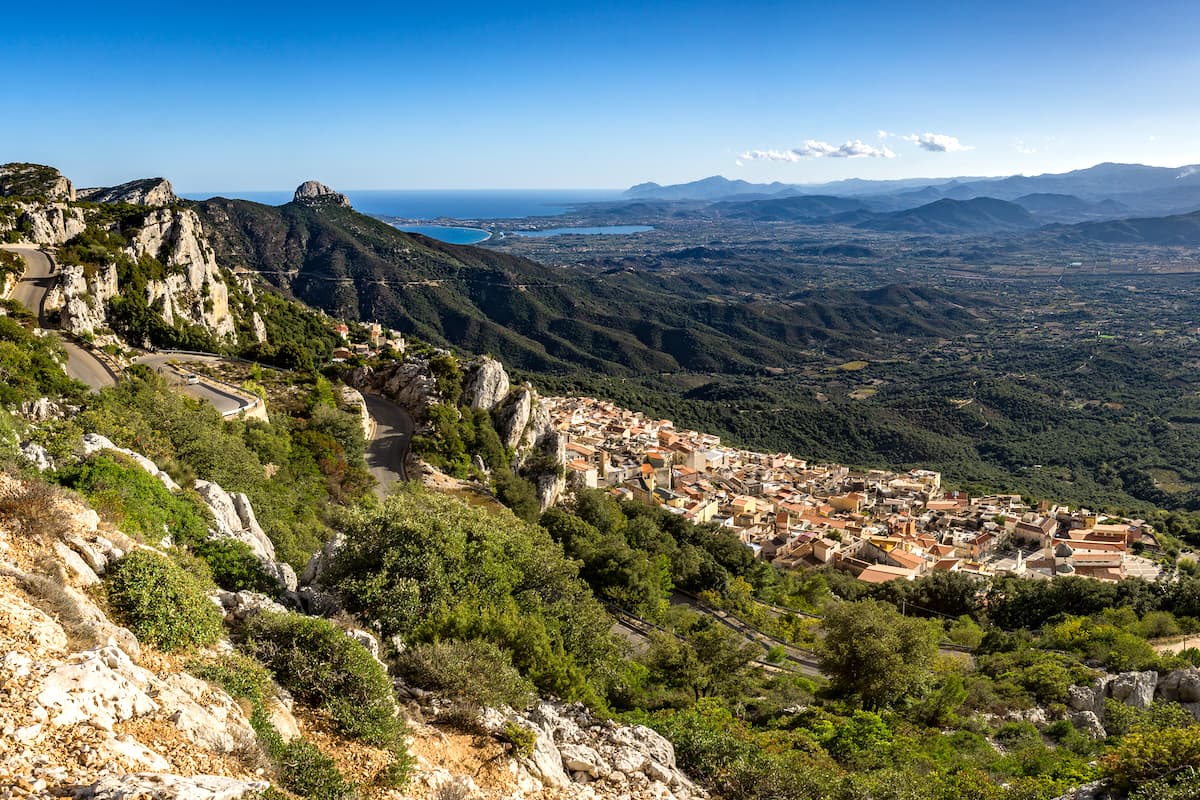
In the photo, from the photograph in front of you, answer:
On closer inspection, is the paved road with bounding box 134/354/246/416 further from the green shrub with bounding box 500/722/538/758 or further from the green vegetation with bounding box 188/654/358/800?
the green shrub with bounding box 500/722/538/758

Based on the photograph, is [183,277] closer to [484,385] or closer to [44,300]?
[44,300]

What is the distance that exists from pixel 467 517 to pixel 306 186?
174341 millimetres

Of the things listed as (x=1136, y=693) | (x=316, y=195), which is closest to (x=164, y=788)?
(x=1136, y=693)

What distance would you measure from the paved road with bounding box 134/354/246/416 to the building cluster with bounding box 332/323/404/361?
10105 millimetres

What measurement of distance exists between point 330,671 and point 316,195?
176 m

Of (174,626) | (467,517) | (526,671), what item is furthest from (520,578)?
(174,626)

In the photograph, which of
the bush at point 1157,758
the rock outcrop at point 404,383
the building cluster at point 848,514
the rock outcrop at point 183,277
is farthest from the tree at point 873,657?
the rock outcrop at point 183,277

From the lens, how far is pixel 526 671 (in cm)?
1014

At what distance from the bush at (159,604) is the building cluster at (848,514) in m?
25.8

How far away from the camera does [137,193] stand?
7538 centimetres

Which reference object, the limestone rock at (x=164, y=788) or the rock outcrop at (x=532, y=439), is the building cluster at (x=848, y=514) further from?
the limestone rock at (x=164, y=788)

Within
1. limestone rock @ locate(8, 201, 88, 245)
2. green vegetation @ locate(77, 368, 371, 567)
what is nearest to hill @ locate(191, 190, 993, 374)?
limestone rock @ locate(8, 201, 88, 245)

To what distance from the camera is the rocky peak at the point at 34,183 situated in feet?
148

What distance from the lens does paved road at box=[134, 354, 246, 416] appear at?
839 inches
